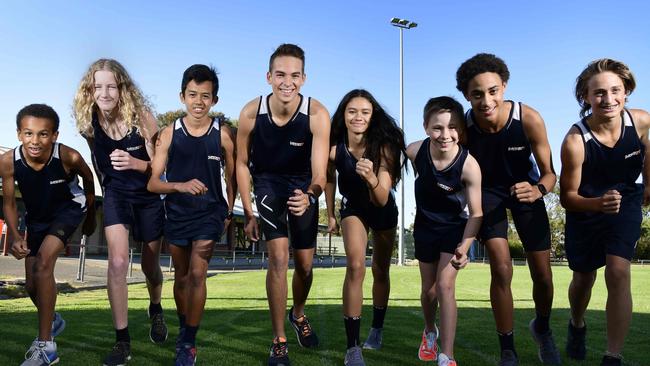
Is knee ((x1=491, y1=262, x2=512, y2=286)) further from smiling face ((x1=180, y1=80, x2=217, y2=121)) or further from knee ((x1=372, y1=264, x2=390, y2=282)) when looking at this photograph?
smiling face ((x1=180, y1=80, x2=217, y2=121))

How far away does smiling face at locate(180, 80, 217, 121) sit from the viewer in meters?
5.09

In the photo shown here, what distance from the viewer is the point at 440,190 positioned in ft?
15.9

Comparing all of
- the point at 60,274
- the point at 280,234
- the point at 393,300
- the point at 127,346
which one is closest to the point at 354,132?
the point at 280,234

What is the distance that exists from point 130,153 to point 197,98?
33.1 inches

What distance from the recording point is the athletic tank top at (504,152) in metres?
4.85

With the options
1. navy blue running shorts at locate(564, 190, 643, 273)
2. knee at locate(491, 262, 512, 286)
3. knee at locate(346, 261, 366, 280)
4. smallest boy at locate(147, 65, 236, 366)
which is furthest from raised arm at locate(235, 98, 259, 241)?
navy blue running shorts at locate(564, 190, 643, 273)

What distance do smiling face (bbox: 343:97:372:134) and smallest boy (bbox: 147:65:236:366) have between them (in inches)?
39.4

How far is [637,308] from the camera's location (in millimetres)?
10461

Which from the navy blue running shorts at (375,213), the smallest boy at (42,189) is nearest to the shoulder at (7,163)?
the smallest boy at (42,189)

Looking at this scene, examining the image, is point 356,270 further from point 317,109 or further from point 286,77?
point 286,77

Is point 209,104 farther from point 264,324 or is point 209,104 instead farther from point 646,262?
point 646,262

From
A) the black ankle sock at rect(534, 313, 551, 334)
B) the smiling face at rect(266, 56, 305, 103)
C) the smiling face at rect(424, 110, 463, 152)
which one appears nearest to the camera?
the smiling face at rect(424, 110, 463, 152)

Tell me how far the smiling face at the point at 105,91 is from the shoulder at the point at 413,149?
2.57m

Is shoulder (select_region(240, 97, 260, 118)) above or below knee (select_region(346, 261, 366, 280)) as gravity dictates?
above
